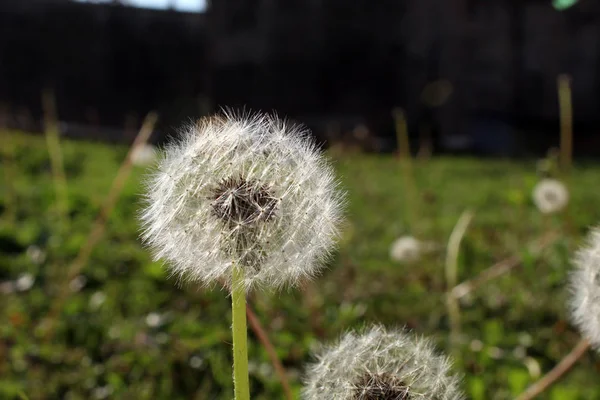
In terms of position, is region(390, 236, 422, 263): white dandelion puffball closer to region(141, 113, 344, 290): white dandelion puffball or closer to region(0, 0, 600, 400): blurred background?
region(0, 0, 600, 400): blurred background

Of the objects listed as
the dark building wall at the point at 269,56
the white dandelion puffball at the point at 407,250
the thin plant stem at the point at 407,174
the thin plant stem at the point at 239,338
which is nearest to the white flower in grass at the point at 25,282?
the white dandelion puffball at the point at 407,250

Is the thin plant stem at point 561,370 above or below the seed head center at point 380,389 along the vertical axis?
below

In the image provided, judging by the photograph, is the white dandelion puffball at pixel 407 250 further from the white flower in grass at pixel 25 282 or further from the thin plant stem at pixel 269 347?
the thin plant stem at pixel 269 347

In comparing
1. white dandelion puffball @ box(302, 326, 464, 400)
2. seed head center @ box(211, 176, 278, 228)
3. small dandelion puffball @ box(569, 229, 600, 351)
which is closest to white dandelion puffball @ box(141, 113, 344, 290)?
seed head center @ box(211, 176, 278, 228)

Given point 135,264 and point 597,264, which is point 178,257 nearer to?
point 597,264

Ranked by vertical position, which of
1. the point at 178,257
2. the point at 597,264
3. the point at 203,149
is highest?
the point at 203,149

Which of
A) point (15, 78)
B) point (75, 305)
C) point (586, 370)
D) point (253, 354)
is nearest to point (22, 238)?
point (75, 305)

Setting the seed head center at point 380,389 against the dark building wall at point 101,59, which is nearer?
the seed head center at point 380,389
